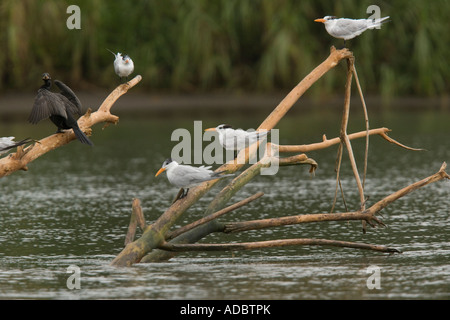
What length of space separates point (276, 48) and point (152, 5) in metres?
3.29

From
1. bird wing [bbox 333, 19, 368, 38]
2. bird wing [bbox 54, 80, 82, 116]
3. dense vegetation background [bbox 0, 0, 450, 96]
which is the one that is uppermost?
dense vegetation background [bbox 0, 0, 450, 96]

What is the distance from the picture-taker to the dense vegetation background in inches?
905

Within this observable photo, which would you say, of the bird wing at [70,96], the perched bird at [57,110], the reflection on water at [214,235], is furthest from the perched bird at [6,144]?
the reflection on water at [214,235]

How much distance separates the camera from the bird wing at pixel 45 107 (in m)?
Answer: 8.35

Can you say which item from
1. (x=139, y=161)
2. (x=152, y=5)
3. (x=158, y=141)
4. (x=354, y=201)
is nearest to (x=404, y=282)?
(x=354, y=201)

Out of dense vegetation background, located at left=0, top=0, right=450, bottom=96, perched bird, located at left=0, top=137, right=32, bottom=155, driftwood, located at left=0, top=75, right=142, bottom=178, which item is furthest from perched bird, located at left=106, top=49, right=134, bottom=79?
dense vegetation background, located at left=0, top=0, right=450, bottom=96

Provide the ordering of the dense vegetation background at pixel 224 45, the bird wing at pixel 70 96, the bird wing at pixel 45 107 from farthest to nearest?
1. the dense vegetation background at pixel 224 45
2. the bird wing at pixel 70 96
3. the bird wing at pixel 45 107

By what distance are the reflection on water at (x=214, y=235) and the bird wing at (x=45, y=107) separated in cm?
131

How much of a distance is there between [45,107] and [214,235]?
2529mm

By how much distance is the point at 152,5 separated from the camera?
78.5 ft

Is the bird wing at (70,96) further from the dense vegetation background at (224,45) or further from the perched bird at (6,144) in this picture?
the dense vegetation background at (224,45)

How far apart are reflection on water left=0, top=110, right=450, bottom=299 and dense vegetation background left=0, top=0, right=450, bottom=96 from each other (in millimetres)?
6207

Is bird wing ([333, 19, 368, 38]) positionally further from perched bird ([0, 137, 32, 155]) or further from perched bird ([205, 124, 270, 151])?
perched bird ([0, 137, 32, 155])

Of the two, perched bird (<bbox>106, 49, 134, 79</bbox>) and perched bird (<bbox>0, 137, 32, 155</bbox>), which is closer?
perched bird (<bbox>0, 137, 32, 155</bbox>)
